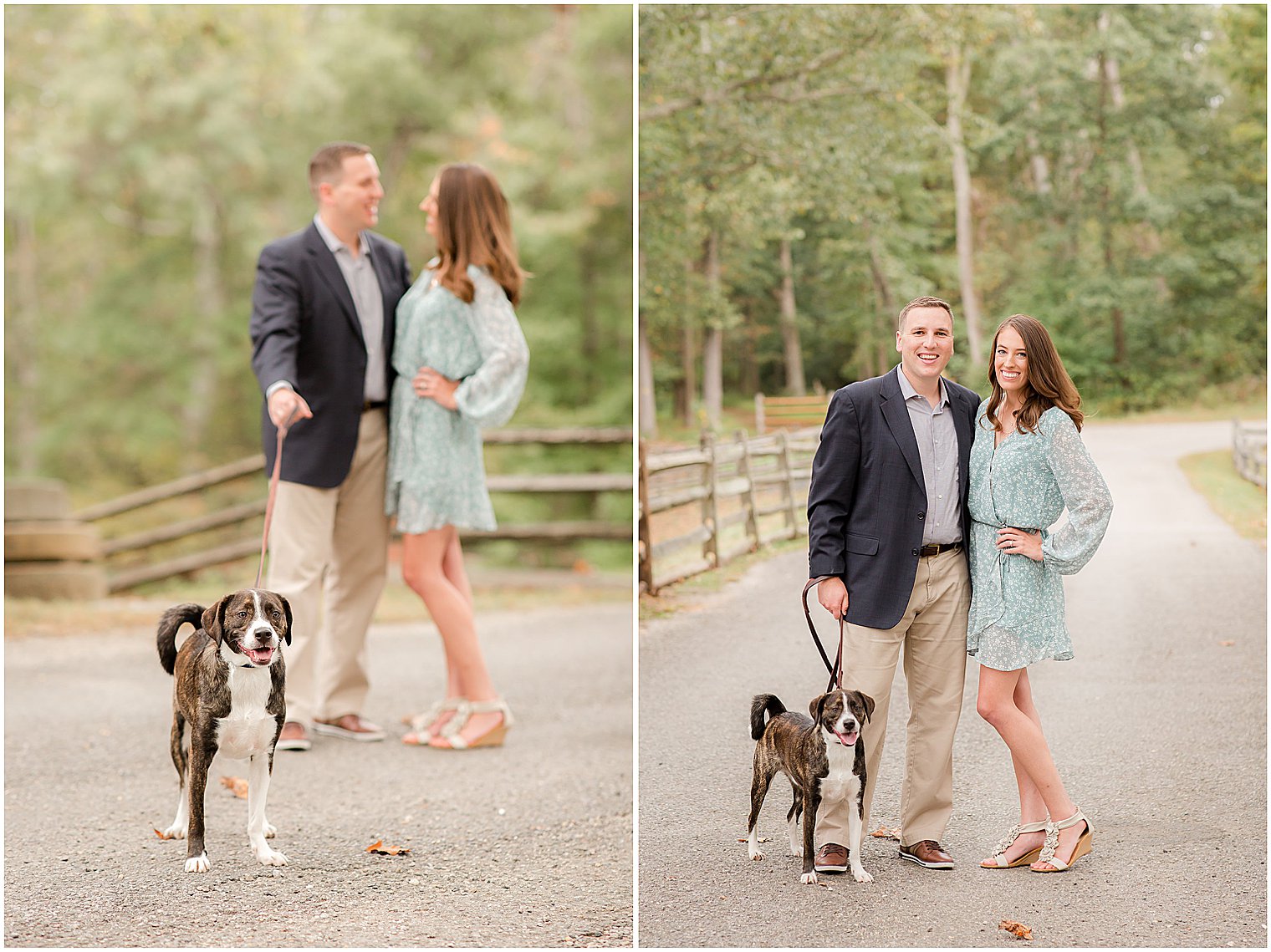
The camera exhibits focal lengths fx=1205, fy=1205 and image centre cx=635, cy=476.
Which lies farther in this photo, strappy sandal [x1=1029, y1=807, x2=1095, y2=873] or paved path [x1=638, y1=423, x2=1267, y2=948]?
strappy sandal [x1=1029, y1=807, x2=1095, y2=873]

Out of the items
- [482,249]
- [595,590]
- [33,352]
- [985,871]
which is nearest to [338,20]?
[33,352]

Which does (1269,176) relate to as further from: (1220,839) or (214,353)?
(214,353)

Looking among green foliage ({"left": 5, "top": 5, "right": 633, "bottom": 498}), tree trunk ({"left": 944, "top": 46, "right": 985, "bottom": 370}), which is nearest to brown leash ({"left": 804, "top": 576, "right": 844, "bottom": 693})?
tree trunk ({"left": 944, "top": 46, "right": 985, "bottom": 370})

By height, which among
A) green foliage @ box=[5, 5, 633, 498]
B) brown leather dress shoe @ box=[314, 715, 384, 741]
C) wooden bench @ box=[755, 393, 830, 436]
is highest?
green foliage @ box=[5, 5, 633, 498]

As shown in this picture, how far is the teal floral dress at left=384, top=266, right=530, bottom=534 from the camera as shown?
438 centimetres

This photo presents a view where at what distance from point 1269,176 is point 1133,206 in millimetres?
487

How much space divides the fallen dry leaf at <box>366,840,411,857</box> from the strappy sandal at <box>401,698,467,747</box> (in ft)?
3.86

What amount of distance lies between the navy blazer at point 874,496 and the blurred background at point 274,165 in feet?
28.4

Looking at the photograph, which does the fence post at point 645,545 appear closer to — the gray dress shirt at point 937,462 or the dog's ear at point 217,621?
the gray dress shirt at point 937,462

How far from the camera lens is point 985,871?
3.25 m

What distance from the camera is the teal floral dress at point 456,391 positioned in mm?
4379

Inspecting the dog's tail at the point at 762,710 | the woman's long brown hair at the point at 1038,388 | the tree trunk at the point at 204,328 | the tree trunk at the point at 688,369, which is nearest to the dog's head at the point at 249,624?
the dog's tail at the point at 762,710

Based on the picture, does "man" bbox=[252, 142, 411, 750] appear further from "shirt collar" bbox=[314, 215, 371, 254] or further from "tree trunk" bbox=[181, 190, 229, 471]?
"tree trunk" bbox=[181, 190, 229, 471]

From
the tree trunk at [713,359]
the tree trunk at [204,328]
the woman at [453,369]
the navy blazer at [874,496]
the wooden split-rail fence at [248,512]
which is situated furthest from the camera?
the tree trunk at [204,328]
